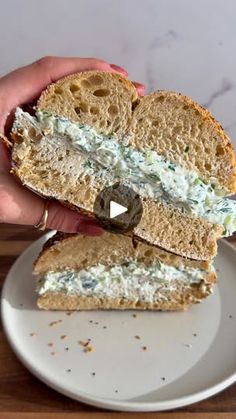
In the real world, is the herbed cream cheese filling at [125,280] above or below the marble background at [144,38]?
below

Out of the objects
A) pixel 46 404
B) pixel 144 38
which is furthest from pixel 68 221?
pixel 144 38

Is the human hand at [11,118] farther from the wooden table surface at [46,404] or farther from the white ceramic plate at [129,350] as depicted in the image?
the wooden table surface at [46,404]

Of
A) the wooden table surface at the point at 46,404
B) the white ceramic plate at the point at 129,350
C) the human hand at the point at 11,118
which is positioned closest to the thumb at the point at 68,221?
the human hand at the point at 11,118

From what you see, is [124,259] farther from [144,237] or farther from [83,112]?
[83,112]

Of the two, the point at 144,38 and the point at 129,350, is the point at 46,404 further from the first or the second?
the point at 144,38

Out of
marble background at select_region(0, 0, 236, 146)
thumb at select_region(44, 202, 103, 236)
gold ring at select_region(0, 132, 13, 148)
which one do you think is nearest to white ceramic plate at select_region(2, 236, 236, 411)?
thumb at select_region(44, 202, 103, 236)

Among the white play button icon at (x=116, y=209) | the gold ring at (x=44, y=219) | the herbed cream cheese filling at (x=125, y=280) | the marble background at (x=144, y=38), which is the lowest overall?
the herbed cream cheese filling at (x=125, y=280)
